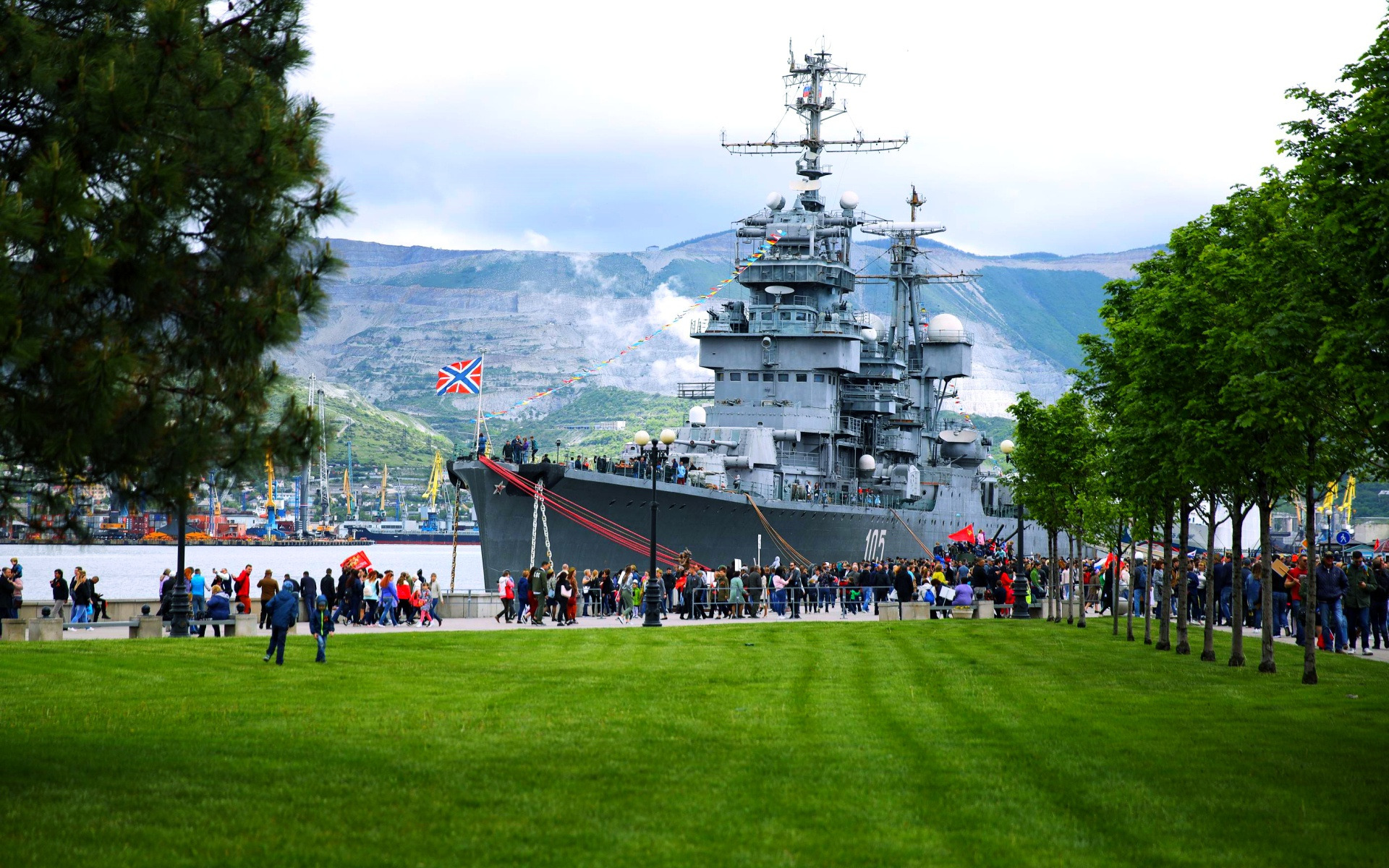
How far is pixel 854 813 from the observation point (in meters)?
10.3

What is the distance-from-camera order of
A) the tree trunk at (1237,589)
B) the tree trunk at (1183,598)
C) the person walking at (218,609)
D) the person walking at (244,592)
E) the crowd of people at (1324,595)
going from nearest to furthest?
the tree trunk at (1237,589) < the tree trunk at (1183,598) < the crowd of people at (1324,595) < the person walking at (218,609) < the person walking at (244,592)

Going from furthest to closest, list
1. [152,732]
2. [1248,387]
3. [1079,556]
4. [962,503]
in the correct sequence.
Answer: [962,503], [1079,556], [1248,387], [152,732]

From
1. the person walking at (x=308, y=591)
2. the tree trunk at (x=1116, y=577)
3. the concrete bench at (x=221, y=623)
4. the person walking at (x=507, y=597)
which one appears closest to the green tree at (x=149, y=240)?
the concrete bench at (x=221, y=623)

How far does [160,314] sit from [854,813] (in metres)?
6.80

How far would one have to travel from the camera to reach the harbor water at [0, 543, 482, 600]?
101 meters

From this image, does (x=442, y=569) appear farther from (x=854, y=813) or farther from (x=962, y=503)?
(x=854, y=813)

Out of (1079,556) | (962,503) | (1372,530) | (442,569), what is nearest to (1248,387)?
(1079,556)

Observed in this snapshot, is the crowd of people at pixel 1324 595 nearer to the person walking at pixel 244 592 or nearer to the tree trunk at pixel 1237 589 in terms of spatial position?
the tree trunk at pixel 1237 589

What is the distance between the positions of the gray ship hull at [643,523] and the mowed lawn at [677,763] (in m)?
20.0

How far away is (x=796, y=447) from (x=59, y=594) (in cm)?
3060

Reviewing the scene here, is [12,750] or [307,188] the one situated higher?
[307,188]

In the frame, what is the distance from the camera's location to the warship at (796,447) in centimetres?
4319

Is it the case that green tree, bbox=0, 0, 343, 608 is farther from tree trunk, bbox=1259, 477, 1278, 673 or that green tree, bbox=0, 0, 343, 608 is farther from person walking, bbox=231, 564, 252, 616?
person walking, bbox=231, 564, 252, 616

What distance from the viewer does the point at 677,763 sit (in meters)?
12.5
